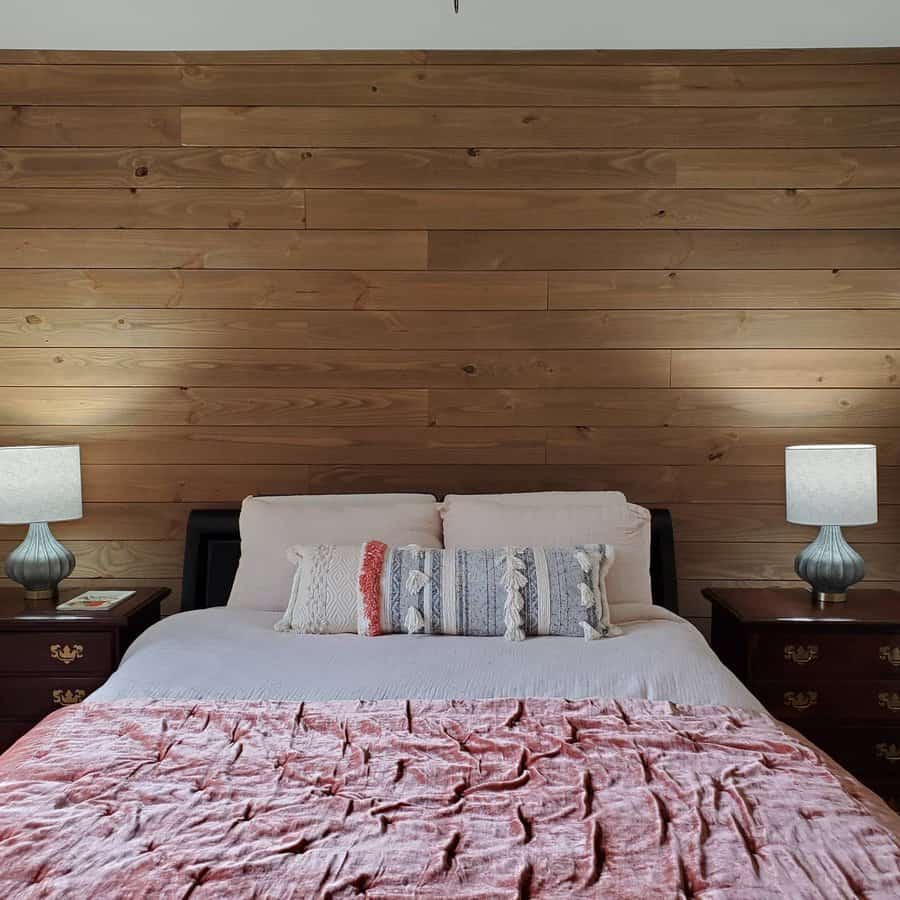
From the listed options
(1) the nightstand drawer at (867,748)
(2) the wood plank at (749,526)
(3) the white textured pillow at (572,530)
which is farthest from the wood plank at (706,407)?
(1) the nightstand drawer at (867,748)

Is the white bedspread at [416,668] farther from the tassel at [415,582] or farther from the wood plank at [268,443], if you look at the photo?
the wood plank at [268,443]

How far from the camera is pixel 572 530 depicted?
2.75m

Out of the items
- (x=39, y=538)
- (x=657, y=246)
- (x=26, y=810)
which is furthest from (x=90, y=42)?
(x=26, y=810)

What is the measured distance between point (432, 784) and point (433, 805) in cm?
8

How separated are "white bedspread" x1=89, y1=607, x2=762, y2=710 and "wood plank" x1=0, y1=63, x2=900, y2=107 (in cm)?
184

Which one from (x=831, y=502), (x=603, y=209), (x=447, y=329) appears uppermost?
(x=603, y=209)

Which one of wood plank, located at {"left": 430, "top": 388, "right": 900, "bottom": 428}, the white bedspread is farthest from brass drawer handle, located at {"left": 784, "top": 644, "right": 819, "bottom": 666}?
Answer: wood plank, located at {"left": 430, "top": 388, "right": 900, "bottom": 428}

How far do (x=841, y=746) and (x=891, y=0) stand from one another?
7.57 feet

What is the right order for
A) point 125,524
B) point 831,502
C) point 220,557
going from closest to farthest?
1. point 831,502
2. point 220,557
3. point 125,524

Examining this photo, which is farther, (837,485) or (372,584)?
(837,485)

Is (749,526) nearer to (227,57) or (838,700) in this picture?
(838,700)

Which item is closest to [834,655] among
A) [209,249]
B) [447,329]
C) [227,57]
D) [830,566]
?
[830,566]

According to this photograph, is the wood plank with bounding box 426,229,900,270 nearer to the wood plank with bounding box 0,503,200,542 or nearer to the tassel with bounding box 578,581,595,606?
the tassel with bounding box 578,581,595,606

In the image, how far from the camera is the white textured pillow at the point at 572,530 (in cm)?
273
